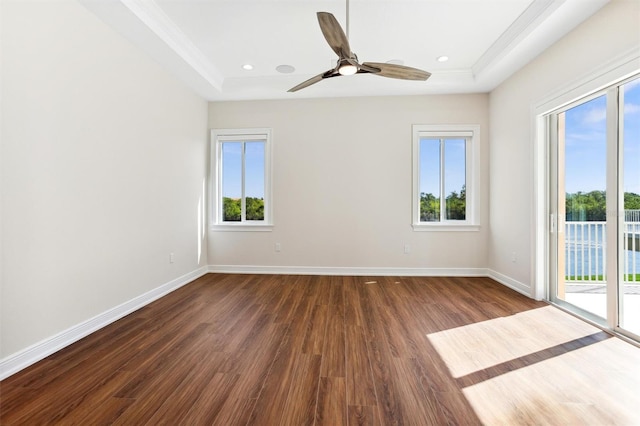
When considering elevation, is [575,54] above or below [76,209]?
above

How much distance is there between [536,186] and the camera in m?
3.13

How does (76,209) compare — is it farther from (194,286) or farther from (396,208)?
(396,208)

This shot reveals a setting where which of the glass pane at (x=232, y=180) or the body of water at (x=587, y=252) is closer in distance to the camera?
the body of water at (x=587, y=252)

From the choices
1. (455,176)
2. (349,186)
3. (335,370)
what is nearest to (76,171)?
(335,370)

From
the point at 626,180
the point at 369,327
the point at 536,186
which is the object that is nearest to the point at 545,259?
the point at 536,186

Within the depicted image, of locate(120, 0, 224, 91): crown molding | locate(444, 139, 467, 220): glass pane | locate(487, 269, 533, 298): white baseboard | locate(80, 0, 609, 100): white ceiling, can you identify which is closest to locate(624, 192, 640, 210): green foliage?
locate(487, 269, 533, 298): white baseboard

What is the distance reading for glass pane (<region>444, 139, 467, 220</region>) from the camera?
4.27 m

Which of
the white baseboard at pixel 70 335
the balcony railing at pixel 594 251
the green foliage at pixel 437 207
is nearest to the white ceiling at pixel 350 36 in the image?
the green foliage at pixel 437 207

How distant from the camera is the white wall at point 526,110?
2.21 m

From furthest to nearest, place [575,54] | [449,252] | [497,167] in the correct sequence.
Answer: [449,252]
[497,167]
[575,54]

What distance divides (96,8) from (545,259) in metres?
5.05

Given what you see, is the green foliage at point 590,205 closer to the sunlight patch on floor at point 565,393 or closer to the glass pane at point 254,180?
the sunlight patch on floor at point 565,393

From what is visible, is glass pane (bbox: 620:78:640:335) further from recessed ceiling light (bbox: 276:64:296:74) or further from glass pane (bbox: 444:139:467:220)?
recessed ceiling light (bbox: 276:64:296:74)

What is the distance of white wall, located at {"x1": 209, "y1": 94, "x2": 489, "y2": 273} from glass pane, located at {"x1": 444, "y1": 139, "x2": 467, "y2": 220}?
0.90ft
